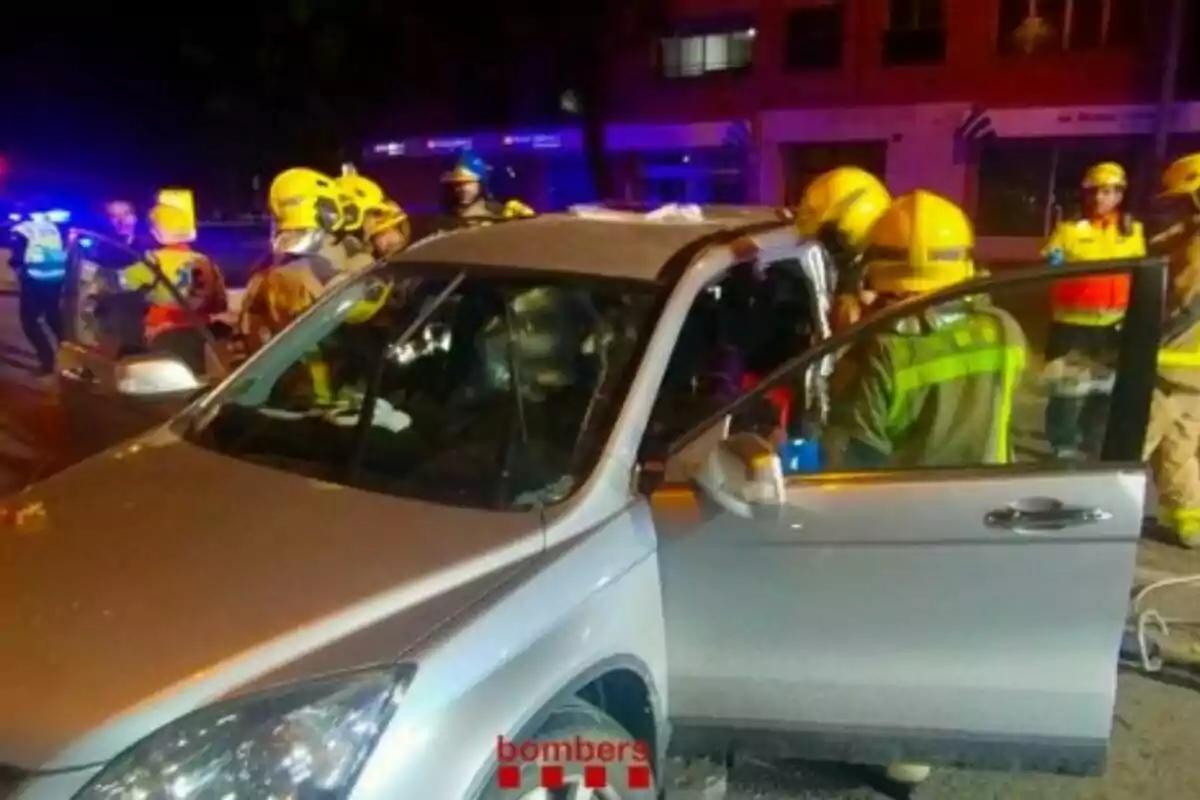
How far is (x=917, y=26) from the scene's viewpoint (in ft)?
80.1

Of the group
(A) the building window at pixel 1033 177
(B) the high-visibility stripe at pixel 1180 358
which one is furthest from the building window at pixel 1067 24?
(B) the high-visibility stripe at pixel 1180 358

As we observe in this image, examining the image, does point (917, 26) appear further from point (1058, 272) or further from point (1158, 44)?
point (1058, 272)

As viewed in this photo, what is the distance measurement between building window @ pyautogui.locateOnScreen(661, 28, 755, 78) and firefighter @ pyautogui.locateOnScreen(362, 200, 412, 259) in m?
21.5

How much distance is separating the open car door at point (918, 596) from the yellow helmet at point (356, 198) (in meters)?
3.45

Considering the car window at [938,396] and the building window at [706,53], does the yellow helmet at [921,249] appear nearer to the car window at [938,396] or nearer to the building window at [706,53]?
the car window at [938,396]

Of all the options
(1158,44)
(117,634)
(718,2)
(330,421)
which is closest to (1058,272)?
(330,421)

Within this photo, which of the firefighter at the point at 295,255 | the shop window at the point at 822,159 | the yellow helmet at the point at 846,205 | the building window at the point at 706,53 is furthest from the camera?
the building window at the point at 706,53

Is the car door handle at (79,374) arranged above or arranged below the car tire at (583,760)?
above

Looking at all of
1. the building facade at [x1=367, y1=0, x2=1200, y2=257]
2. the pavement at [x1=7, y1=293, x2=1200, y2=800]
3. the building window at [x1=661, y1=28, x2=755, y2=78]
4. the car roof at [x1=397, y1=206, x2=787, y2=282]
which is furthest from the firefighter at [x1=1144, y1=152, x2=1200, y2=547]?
the building window at [x1=661, y1=28, x2=755, y2=78]

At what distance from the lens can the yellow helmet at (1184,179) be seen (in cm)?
618

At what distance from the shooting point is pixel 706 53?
2762 centimetres

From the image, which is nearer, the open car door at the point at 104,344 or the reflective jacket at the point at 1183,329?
the open car door at the point at 104,344

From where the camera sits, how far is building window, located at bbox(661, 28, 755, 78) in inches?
1060

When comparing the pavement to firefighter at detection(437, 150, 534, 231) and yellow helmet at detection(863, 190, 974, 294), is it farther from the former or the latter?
firefighter at detection(437, 150, 534, 231)
